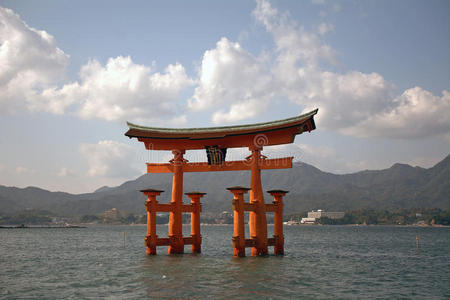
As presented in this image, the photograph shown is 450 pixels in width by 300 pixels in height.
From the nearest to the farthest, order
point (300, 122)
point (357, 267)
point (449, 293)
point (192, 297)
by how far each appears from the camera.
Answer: point (192, 297) < point (449, 293) < point (300, 122) < point (357, 267)

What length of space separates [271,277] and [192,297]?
513 cm

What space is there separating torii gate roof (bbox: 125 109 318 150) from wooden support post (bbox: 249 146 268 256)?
3.15 ft

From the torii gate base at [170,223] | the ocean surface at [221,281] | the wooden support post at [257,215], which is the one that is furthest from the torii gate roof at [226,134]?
the ocean surface at [221,281]

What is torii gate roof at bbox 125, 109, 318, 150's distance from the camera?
22.2 meters

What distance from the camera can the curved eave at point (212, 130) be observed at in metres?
22.0

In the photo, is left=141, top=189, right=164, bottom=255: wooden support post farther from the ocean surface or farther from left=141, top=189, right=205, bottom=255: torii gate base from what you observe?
the ocean surface

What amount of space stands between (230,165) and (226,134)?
209 centimetres

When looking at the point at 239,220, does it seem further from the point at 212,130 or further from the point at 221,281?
the point at 212,130

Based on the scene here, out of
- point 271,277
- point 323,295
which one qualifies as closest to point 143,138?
point 271,277

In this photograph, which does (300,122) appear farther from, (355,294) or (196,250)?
(196,250)

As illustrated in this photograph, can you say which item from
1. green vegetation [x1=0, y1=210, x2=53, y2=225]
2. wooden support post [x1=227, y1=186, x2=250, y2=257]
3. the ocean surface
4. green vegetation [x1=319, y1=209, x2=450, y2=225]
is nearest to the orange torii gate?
wooden support post [x1=227, y1=186, x2=250, y2=257]

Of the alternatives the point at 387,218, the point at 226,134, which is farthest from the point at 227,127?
the point at 387,218

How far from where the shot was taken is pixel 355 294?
1589 centimetres

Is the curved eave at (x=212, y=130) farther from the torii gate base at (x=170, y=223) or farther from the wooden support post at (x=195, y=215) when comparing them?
the wooden support post at (x=195, y=215)
